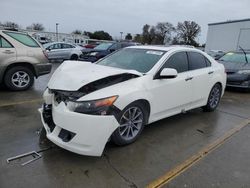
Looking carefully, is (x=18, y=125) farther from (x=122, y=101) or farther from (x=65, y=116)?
(x=122, y=101)

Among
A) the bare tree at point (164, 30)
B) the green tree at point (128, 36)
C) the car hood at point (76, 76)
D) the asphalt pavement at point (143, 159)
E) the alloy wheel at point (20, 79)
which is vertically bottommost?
the asphalt pavement at point (143, 159)

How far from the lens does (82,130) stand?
2732mm

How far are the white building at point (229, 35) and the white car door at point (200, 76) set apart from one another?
22.0 metres

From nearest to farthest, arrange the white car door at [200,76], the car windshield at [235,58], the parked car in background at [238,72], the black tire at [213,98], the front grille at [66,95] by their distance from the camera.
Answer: the front grille at [66,95] < the white car door at [200,76] < the black tire at [213,98] < the parked car in background at [238,72] < the car windshield at [235,58]

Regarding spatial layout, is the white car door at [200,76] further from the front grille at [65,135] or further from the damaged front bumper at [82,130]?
the front grille at [65,135]

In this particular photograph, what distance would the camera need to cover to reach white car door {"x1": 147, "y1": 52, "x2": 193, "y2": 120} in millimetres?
3641

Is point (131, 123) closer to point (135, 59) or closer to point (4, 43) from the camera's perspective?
point (135, 59)

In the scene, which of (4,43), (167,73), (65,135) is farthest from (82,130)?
(4,43)

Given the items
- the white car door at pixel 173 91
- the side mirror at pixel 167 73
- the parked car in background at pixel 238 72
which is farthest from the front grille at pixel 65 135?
the parked car in background at pixel 238 72

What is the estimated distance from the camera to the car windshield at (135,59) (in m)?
3.88

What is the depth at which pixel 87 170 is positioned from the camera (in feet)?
9.10

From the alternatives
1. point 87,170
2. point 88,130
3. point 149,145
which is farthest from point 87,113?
point 149,145

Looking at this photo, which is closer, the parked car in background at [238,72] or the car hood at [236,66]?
the parked car in background at [238,72]

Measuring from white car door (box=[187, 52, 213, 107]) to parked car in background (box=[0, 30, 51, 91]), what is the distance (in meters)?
4.31
